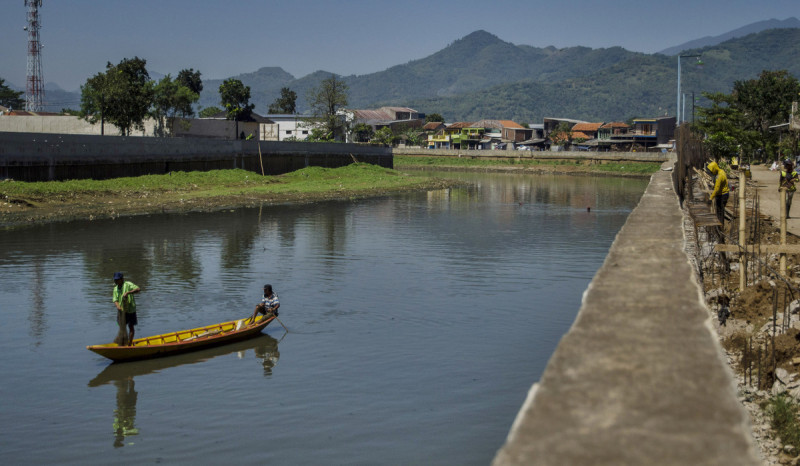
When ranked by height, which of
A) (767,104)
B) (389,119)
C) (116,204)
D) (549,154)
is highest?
(389,119)

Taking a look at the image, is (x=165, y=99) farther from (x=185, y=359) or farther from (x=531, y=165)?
(x=185, y=359)

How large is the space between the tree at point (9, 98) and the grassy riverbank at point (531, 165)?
73184 millimetres

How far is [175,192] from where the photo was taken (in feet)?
167

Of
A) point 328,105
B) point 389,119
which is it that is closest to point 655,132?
point 328,105

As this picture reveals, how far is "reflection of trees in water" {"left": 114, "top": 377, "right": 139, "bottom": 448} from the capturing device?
13.0 m

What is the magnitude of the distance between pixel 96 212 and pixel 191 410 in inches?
1200

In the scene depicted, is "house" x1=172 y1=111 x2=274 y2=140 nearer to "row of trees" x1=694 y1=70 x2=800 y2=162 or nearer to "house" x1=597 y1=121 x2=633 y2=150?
"row of trees" x1=694 y1=70 x2=800 y2=162

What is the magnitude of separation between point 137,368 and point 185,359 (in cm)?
104

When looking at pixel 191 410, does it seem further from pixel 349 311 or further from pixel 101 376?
pixel 349 311

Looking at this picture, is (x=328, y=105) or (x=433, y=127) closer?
(x=328, y=105)

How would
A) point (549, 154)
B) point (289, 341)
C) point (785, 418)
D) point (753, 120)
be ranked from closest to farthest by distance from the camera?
point (785, 418)
point (289, 341)
point (753, 120)
point (549, 154)

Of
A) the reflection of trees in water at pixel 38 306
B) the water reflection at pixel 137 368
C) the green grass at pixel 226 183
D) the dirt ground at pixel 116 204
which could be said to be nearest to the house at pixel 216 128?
the green grass at pixel 226 183

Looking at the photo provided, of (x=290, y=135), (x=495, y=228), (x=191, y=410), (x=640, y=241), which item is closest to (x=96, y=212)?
(x=495, y=228)

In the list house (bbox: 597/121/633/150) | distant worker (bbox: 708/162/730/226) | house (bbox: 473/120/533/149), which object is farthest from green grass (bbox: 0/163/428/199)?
house (bbox: 473/120/533/149)
